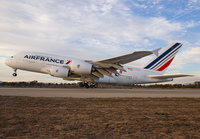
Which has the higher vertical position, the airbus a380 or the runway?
the airbus a380

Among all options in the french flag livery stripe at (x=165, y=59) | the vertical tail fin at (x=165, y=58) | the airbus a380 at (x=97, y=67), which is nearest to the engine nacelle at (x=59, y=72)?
the airbus a380 at (x=97, y=67)

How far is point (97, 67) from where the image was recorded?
21031 mm

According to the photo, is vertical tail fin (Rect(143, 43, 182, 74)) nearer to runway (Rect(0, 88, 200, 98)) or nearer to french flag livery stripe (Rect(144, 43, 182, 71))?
french flag livery stripe (Rect(144, 43, 182, 71))

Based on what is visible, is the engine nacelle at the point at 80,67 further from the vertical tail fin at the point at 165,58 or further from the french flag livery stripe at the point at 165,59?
the french flag livery stripe at the point at 165,59

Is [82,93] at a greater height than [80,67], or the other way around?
[80,67]

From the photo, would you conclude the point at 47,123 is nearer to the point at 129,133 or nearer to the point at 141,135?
the point at 129,133

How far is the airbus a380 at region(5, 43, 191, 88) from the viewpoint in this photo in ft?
65.0

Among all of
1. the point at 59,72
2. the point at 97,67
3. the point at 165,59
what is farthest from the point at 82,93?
→ the point at 165,59

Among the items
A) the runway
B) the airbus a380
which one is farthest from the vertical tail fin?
the runway

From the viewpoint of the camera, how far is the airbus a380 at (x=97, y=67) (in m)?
19.8

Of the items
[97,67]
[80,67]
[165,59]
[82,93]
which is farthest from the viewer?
[165,59]

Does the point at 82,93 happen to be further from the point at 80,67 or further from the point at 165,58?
the point at 165,58

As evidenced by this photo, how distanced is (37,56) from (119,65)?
1106 centimetres

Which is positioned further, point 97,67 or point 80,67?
point 97,67
